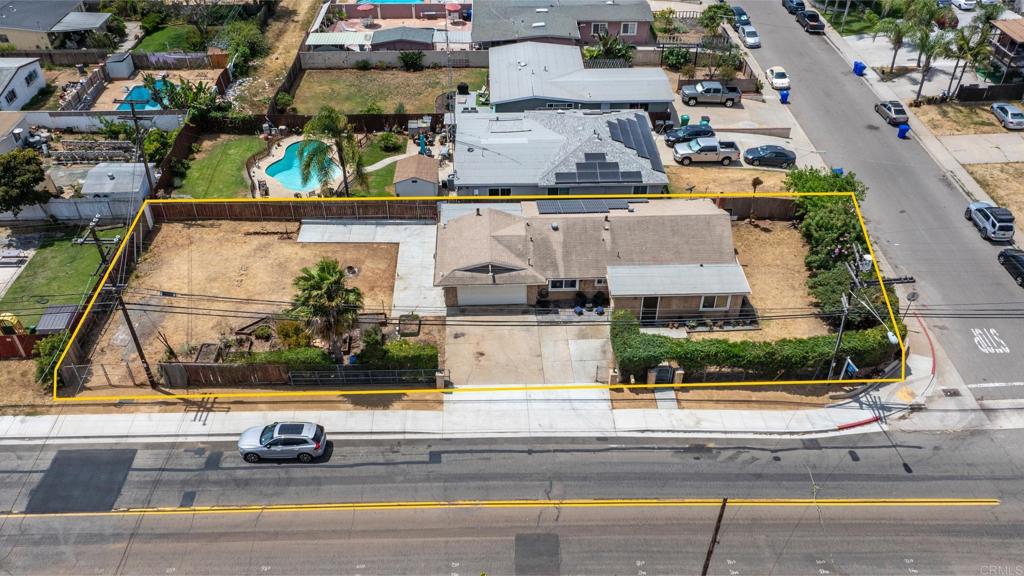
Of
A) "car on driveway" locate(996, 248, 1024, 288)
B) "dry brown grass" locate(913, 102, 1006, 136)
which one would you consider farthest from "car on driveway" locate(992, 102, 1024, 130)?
"car on driveway" locate(996, 248, 1024, 288)

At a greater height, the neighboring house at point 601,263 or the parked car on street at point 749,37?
the parked car on street at point 749,37

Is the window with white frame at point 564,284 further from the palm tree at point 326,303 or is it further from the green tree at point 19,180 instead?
the green tree at point 19,180

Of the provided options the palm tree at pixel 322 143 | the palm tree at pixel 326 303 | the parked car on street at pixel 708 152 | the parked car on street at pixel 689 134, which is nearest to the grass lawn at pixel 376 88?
the palm tree at pixel 322 143

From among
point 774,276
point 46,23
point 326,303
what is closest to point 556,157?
point 774,276

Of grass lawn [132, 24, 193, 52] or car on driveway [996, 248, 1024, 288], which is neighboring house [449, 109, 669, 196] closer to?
car on driveway [996, 248, 1024, 288]

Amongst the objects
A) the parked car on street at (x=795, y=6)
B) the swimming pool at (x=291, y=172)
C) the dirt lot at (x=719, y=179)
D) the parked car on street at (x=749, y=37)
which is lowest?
the swimming pool at (x=291, y=172)

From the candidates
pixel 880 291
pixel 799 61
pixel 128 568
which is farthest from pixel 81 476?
pixel 799 61
